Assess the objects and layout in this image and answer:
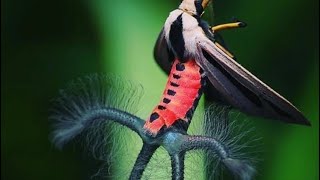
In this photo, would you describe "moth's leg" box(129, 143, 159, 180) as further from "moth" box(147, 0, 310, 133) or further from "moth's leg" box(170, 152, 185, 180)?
"moth" box(147, 0, 310, 133)

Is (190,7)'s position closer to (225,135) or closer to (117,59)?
(225,135)

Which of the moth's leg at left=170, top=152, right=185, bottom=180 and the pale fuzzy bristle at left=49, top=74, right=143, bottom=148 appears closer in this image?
the moth's leg at left=170, top=152, right=185, bottom=180

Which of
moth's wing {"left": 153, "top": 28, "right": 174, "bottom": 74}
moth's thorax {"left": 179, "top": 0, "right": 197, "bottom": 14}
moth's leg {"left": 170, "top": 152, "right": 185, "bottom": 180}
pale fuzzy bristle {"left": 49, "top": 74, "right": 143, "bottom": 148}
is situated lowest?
moth's leg {"left": 170, "top": 152, "right": 185, "bottom": 180}

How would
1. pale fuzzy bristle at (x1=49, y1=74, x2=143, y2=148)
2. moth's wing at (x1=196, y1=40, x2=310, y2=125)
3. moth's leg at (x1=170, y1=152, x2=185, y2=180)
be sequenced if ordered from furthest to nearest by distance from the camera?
pale fuzzy bristle at (x1=49, y1=74, x2=143, y2=148), moth's leg at (x1=170, y1=152, x2=185, y2=180), moth's wing at (x1=196, y1=40, x2=310, y2=125)

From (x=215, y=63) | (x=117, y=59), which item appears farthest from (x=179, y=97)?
(x=117, y=59)

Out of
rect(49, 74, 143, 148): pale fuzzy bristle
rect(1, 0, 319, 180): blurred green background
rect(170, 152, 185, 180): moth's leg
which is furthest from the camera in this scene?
rect(1, 0, 319, 180): blurred green background

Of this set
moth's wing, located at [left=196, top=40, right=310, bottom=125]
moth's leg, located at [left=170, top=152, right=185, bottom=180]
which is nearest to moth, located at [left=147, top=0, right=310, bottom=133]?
moth's wing, located at [left=196, top=40, right=310, bottom=125]

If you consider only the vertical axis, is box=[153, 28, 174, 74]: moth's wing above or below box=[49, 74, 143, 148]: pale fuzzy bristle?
above
